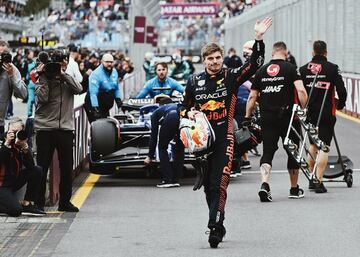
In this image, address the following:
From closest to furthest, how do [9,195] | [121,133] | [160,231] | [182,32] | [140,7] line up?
[160,231] → [9,195] → [121,133] → [140,7] → [182,32]

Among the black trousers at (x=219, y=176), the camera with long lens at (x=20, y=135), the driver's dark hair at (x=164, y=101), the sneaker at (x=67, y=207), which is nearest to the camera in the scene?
the black trousers at (x=219, y=176)

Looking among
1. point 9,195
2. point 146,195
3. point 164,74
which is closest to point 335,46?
point 164,74

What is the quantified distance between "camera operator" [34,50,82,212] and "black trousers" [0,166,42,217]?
18 centimetres

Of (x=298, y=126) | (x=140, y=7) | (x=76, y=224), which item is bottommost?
(x=76, y=224)

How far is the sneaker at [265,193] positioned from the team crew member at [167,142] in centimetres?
221

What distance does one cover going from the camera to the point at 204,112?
1086cm

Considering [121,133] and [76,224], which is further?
[121,133]

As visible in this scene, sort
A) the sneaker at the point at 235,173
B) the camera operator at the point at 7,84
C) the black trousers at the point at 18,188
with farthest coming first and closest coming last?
the sneaker at the point at 235,173, the camera operator at the point at 7,84, the black trousers at the point at 18,188

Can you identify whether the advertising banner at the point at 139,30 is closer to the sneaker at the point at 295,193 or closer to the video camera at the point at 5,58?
the sneaker at the point at 295,193

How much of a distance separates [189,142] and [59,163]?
9.52 feet

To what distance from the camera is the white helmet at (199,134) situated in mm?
10633

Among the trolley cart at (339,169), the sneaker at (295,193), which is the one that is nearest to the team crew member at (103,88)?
the trolley cart at (339,169)

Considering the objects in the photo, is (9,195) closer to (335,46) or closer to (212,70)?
(212,70)

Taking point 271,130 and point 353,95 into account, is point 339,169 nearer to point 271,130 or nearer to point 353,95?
point 271,130
